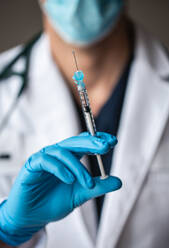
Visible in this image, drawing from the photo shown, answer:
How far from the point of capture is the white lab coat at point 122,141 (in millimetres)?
847

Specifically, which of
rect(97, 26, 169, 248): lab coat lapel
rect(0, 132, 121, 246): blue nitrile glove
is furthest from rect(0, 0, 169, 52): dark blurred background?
rect(0, 132, 121, 246): blue nitrile glove

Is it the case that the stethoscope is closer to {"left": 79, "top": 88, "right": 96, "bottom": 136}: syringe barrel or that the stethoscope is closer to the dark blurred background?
the dark blurred background

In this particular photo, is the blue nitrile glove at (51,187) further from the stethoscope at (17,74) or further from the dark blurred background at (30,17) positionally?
the dark blurred background at (30,17)

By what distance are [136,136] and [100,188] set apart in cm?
39

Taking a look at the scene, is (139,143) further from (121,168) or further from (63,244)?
(63,244)

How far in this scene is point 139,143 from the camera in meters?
0.92

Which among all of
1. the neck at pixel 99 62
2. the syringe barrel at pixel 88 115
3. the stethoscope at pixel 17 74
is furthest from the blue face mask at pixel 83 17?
the syringe barrel at pixel 88 115

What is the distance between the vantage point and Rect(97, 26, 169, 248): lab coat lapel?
2.72 feet

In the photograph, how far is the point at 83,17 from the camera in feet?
2.90

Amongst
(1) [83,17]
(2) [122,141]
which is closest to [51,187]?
(2) [122,141]

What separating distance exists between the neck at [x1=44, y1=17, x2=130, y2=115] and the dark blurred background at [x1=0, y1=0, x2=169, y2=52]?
13.9 inches

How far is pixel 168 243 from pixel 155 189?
0.44 feet

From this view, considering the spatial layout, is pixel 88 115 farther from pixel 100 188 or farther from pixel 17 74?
pixel 17 74

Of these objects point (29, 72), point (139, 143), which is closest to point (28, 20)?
point (29, 72)
